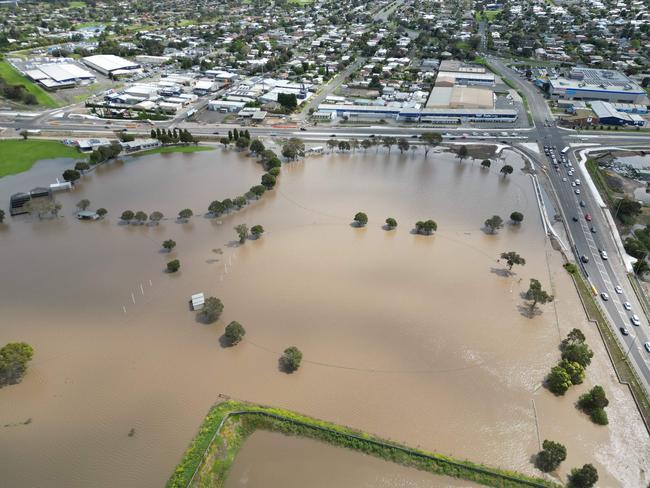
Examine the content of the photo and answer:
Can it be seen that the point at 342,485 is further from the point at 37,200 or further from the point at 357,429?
the point at 37,200

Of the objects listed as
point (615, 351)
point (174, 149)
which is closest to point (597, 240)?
point (615, 351)

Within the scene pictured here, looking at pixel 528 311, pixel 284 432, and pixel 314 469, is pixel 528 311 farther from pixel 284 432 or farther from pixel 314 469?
pixel 284 432

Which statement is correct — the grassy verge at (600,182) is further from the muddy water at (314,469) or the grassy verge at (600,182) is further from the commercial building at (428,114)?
the muddy water at (314,469)

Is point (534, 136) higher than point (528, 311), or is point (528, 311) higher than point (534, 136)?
point (534, 136)

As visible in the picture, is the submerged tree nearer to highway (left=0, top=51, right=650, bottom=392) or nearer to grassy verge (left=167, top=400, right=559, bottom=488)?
highway (left=0, top=51, right=650, bottom=392)

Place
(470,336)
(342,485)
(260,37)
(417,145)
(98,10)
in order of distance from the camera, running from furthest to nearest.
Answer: (98,10), (260,37), (417,145), (470,336), (342,485)

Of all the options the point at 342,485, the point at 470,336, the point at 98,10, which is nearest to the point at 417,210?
the point at 470,336
